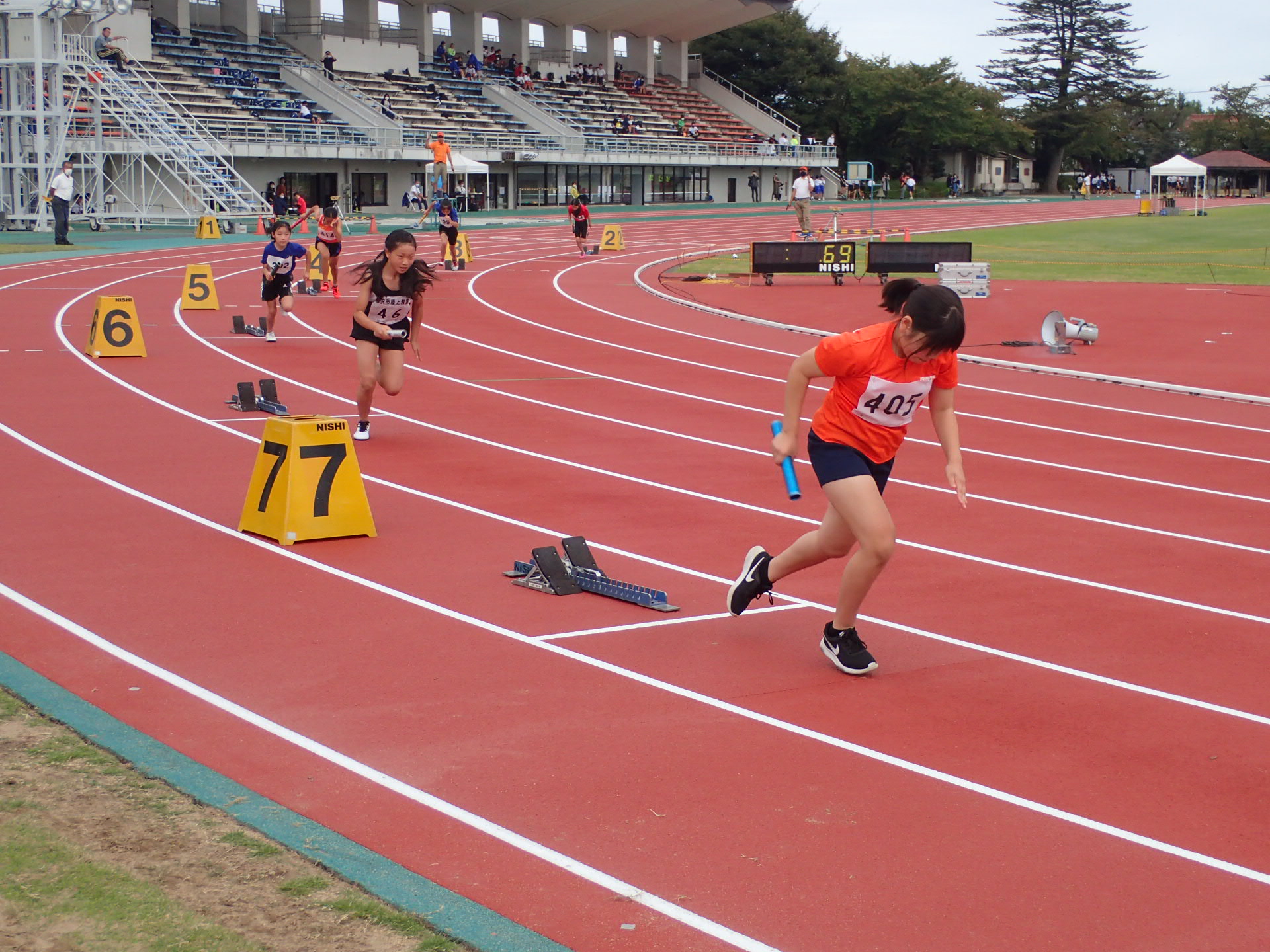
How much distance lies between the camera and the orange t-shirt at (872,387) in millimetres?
5941

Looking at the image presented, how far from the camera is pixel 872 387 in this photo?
599 cm

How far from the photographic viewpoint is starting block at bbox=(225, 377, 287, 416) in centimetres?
1346

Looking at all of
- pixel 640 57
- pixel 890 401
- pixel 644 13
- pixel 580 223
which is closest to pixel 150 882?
pixel 890 401

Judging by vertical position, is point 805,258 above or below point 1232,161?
below

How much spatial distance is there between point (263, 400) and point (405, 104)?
49698 mm

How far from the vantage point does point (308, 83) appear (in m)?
57.3

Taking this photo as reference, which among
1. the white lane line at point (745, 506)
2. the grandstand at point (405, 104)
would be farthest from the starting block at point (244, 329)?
the grandstand at point (405, 104)

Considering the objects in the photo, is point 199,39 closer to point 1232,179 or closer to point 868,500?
point 868,500

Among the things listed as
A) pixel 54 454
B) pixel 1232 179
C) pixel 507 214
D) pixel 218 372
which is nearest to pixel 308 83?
pixel 507 214

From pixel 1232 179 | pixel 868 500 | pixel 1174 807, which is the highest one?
pixel 1232 179

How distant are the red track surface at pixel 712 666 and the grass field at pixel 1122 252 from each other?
1734 centimetres

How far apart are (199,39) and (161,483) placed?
5014 centimetres

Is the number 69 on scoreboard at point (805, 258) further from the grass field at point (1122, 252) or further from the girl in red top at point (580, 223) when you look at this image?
the girl in red top at point (580, 223)

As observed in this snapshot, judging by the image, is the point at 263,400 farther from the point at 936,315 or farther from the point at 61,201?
the point at 61,201
